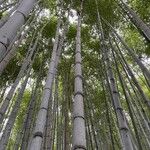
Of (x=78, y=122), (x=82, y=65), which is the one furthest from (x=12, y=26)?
(x=82, y=65)

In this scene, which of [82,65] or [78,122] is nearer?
[78,122]

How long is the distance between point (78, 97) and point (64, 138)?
3373 millimetres

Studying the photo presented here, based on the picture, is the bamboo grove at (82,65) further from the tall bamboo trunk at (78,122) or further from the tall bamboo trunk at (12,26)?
the tall bamboo trunk at (12,26)

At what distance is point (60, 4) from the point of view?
5785mm

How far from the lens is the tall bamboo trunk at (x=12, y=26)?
152 cm

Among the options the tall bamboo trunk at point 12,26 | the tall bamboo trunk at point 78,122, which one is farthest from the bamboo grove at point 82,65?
the tall bamboo trunk at point 12,26

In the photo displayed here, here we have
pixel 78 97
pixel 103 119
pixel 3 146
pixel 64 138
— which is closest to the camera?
pixel 78 97

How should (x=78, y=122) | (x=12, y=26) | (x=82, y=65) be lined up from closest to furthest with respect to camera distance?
1. (x=12, y=26)
2. (x=78, y=122)
3. (x=82, y=65)

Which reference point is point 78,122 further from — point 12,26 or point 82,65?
point 82,65

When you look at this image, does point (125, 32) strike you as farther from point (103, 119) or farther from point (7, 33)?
point (7, 33)

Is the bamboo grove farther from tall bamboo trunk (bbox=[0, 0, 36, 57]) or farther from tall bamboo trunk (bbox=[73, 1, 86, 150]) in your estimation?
tall bamboo trunk (bbox=[0, 0, 36, 57])

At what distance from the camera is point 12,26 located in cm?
166

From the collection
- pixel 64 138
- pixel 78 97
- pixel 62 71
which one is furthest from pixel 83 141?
pixel 62 71

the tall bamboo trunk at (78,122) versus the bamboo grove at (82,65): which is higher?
the bamboo grove at (82,65)
